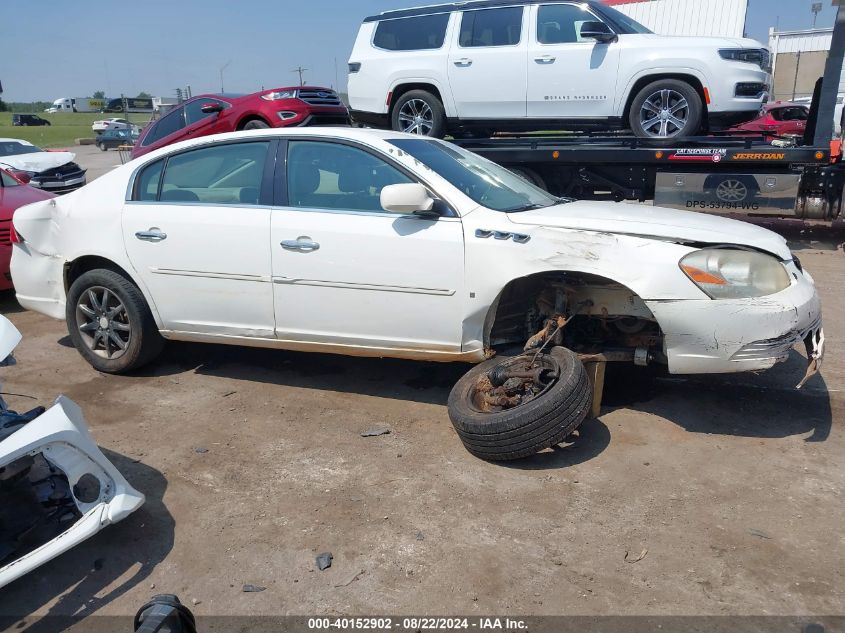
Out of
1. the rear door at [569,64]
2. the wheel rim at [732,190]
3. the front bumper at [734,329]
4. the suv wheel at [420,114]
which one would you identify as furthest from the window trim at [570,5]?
the front bumper at [734,329]

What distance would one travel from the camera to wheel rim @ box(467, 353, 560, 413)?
3.93 meters

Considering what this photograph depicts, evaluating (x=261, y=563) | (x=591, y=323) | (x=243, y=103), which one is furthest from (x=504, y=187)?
(x=243, y=103)

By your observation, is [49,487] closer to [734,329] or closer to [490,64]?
[734,329]

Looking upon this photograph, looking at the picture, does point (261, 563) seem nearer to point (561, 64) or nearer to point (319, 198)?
point (319, 198)

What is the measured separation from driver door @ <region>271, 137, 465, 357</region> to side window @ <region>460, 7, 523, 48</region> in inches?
207

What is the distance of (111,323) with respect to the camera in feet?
16.6

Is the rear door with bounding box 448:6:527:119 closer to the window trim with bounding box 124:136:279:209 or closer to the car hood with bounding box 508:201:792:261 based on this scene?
the window trim with bounding box 124:136:279:209

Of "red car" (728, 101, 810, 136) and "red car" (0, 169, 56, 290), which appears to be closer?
"red car" (0, 169, 56, 290)

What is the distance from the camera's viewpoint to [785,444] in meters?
3.99

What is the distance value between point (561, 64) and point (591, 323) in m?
5.34

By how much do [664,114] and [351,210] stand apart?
5.80 m

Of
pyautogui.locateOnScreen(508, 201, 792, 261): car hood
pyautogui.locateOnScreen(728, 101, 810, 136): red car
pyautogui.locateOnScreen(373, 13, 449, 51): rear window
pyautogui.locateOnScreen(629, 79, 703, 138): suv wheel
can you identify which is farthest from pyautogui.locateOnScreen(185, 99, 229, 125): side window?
pyautogui.locateOnScreen(728, 101, 810, 136): red car

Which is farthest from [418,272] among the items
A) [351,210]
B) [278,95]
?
[278,95]

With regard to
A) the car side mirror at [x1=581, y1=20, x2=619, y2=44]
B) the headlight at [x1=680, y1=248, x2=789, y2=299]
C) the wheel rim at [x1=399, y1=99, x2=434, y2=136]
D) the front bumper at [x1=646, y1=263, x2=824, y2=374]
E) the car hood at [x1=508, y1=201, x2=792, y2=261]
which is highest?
the car side mirror at [x1=581, y1=20, x2=619, y2=44]
